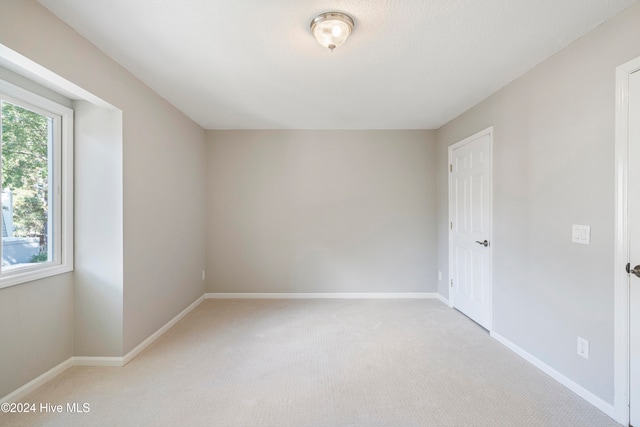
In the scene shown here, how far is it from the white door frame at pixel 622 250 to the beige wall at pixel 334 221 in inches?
96.0

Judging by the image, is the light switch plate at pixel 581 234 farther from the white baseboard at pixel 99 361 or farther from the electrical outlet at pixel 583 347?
the white baseboard at pixel 99 361

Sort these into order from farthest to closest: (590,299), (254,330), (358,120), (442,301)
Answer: (442,301) → (358,120) → (254,330) → (590,299)

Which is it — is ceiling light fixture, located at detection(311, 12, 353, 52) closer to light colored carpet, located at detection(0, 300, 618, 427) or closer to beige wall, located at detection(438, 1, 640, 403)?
beige wall, located at detection(438, 1, 640, 403)

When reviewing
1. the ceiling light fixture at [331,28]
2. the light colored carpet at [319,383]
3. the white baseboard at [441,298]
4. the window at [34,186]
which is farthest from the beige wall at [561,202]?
the window at [34,186]

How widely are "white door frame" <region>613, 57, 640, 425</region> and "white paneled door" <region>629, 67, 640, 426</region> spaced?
2cm

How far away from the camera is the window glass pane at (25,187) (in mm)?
1932

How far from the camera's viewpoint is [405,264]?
413cm

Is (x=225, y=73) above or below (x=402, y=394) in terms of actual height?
above

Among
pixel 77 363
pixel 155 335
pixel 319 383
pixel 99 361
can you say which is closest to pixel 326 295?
pixel 319 383

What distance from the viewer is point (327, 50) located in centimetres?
207

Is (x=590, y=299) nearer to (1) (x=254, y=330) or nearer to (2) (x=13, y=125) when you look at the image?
(1) (x=254, y=330)

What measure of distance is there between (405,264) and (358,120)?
2138 mm

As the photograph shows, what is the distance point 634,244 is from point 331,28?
85.0 inches

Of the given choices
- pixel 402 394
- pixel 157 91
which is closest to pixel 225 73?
pixel 157 91
